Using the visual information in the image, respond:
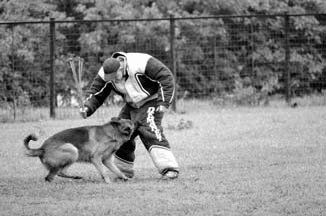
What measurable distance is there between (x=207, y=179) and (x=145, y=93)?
4.36ft

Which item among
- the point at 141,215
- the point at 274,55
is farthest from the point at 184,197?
the point at 274,55

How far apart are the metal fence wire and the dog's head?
748cm

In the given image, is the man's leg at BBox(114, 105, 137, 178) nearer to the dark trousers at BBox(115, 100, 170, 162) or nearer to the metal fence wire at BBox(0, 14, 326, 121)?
the dark trousers at BBox(115, 100, 170, 162)

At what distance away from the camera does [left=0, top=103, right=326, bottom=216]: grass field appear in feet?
21.2

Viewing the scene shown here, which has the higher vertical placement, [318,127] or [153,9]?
[153,9]

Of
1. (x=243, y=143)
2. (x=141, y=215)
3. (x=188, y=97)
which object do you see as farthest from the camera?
(x=188, y=97)

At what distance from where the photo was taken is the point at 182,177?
827cm

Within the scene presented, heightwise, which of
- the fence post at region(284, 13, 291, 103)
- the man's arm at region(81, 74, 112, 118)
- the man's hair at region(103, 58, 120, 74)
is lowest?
the fence post at region(284, 13, 291, 103)

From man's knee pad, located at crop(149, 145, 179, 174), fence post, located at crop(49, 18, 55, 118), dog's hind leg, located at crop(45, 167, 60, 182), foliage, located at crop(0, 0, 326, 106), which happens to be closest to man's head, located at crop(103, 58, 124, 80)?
man's knee pad, located at crop(149, 145, 179, 174)

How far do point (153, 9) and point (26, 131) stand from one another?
7.23 m

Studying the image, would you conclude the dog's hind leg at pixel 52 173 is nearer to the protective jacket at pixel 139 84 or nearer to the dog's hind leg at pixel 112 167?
the dog's hind leg at pixel 112 167

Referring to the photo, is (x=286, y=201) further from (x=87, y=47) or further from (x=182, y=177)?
(x=87, y=47)

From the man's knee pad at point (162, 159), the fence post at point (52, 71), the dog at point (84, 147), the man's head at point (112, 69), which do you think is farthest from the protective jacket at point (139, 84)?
the fence post at point (52, 71)

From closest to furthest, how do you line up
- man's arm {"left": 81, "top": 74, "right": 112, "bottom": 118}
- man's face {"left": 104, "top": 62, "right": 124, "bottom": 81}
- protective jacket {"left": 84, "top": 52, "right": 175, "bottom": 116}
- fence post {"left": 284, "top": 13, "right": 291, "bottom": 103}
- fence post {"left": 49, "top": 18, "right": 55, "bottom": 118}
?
man's face {"left": 104, "top": 62, "right": 124, "bottom": 81}, protective jacket {"left": 84, "top": 52, "right": 175, "bottom": 116}, man's arm {"left": 81, "top": 74, "right": 112, "bottom": 118}, fence post {"left": 49, "top": 18, "right": 55, "bottom": 118}, fence post {"left": 284, "top": 13, "right": 291, "bottom": 103}
